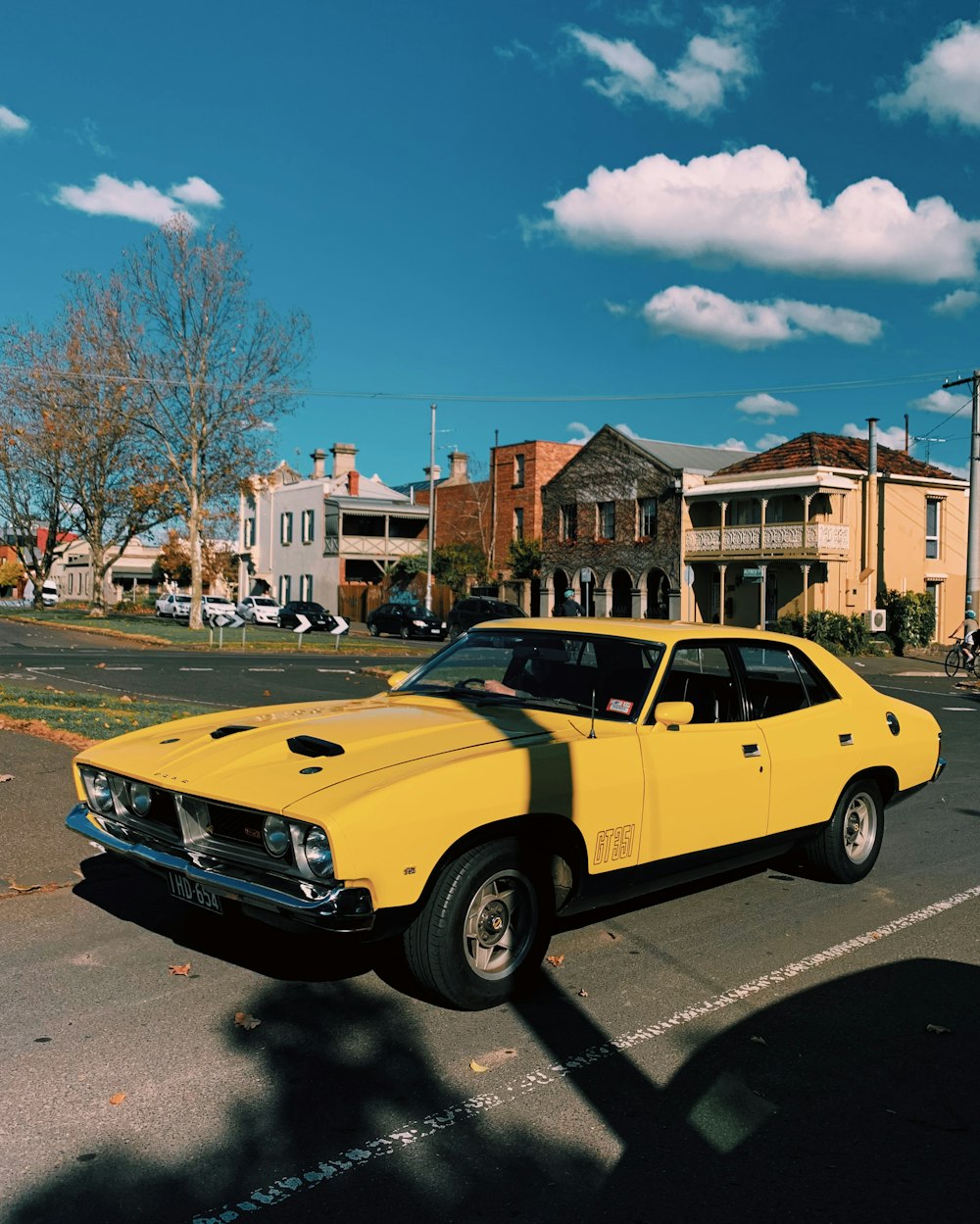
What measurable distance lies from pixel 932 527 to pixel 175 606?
121 ft

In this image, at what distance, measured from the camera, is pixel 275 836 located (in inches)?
164

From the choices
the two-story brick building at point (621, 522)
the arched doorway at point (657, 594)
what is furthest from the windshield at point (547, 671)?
the arched doorway at point (657, 594)

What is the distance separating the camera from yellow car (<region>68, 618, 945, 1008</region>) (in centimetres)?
413

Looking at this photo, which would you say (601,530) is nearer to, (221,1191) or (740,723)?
(740,723)

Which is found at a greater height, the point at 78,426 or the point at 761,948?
the point at 78,426

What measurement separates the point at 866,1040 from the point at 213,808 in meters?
2.73

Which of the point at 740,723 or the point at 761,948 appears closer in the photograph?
the point at 761,948

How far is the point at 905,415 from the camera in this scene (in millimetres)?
54250

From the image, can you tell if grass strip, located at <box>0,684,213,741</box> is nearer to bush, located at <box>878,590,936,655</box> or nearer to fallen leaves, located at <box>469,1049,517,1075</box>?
fallen leaves, located at <box>469,1049,517,1075</box>

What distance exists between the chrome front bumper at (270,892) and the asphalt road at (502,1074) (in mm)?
488

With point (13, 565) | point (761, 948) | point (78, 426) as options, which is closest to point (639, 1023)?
point (761, 948)

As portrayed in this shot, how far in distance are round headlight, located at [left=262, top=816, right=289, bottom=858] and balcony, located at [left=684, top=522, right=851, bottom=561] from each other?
36.1 metres

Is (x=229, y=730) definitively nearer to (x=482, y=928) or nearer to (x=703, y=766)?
(x=482, y=928)

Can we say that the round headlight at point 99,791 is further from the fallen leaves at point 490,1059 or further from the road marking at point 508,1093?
the road marking at point 508,1093
